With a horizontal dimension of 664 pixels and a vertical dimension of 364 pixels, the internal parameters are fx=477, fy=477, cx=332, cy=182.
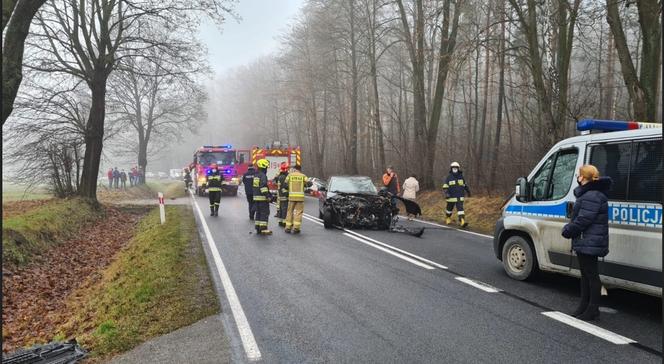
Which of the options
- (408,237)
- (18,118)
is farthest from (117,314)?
(18,118)

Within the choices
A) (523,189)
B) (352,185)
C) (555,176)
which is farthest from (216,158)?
(555,176)

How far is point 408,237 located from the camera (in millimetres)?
11672

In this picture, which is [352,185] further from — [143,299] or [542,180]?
[143,299]

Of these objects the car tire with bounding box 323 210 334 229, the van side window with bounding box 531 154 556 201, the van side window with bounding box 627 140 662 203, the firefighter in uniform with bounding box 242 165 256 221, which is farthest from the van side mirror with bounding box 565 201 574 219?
the firefighter in uniform with bounding box 242 165 256 221

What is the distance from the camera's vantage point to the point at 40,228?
12.2 m

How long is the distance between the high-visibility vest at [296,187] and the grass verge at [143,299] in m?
2.92

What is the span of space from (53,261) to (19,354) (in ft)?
22.2

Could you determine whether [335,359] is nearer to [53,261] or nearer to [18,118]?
[53,261]

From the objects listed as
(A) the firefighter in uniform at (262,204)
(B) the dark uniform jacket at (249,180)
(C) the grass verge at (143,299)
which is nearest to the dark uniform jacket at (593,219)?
(C) the grass verge at (143,299)

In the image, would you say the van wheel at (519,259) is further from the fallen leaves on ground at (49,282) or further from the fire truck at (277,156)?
the fire truck at (277,156)

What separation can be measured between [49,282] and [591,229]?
373 inches

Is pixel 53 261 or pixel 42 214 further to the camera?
pixel 42 214

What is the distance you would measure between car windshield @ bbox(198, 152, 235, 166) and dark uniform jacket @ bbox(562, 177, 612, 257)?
79.7 feet

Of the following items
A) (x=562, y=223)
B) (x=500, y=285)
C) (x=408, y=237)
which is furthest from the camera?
(x=408, y=237)
